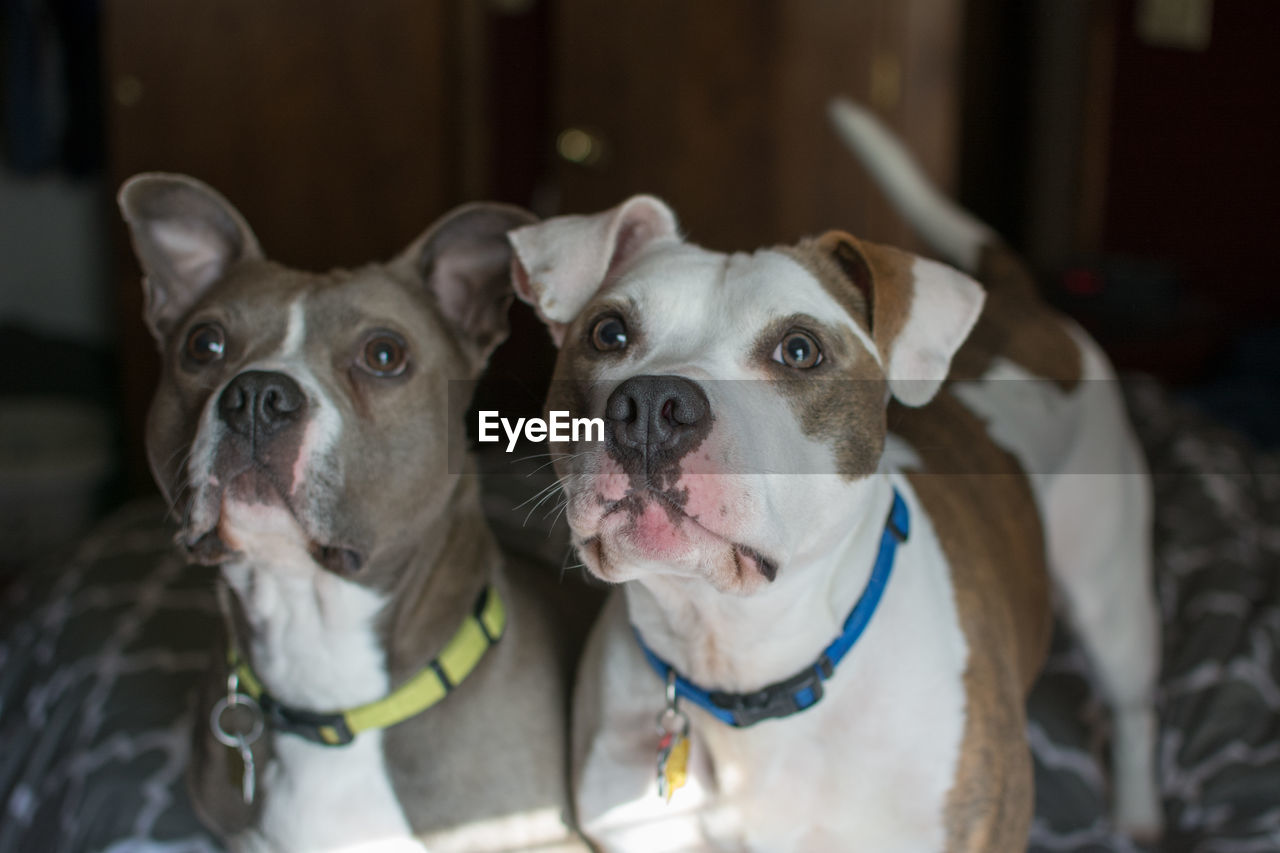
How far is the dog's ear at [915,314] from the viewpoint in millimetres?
1645

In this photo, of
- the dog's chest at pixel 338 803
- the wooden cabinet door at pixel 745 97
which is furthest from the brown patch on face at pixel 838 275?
the wooden cabinet door at pixel 745 97

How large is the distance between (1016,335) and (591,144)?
3.14 m

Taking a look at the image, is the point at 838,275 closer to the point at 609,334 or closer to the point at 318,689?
the point at 609,334

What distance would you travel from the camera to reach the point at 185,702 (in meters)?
2.51

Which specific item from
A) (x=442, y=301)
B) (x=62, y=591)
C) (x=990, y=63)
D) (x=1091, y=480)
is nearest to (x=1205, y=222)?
(x=990, y=63)

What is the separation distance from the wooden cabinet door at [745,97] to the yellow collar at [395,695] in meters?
3.15

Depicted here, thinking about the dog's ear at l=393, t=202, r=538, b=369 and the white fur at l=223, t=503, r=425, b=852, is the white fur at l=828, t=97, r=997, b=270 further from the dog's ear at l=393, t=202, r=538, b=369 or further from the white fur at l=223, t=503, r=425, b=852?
the white fur at l=223, t=503, r=425, b=852

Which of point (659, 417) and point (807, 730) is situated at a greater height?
point (659, 417)

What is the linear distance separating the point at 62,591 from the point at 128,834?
108 centimetres

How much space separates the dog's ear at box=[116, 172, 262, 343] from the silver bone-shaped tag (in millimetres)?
625

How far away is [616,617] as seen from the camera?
188cm

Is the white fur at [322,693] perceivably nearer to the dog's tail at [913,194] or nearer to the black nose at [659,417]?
the black nose at [659,417]

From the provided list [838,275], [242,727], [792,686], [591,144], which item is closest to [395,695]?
[242,727]

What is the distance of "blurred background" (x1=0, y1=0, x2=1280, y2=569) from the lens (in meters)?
4.82
